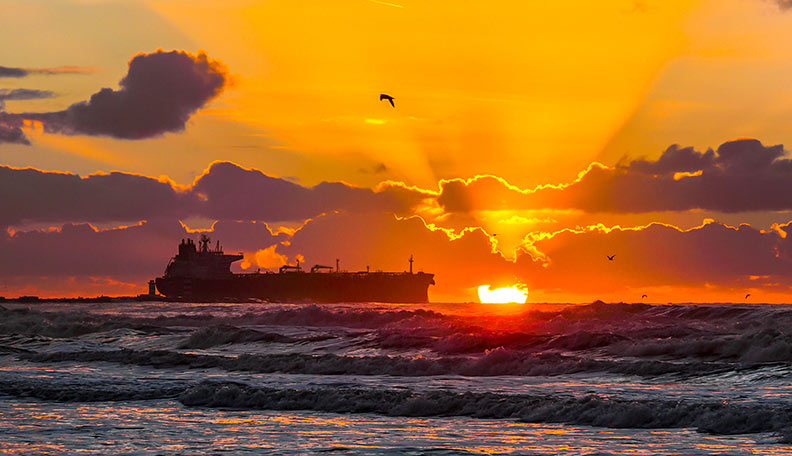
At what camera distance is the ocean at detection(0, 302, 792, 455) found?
1752 cm

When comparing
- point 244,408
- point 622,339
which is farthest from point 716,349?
point 244,408

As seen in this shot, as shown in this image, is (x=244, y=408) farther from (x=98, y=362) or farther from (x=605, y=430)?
(x=98, y=362)

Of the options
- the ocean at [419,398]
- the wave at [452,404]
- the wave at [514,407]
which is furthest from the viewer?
the wave at [452,404]

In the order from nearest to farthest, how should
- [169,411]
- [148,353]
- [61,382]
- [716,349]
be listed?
1. [169,411]
2. [61,382]
3. [716,349]
4. [148,353]

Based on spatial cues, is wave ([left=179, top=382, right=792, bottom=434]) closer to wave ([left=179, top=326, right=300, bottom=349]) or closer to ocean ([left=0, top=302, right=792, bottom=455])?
ocean ([left=0, top=302, right=792, bottom=455])

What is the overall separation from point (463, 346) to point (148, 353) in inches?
571

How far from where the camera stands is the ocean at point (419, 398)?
17.5 meters

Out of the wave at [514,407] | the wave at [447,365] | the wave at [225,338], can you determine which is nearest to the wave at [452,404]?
the wave at [514,407]

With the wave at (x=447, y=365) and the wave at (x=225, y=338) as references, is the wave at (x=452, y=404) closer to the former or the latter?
the wave at (x=447, y=365)

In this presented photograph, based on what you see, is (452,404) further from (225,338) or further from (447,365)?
(225,338)

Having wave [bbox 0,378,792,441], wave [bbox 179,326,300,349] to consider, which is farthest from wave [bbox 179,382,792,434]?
wave [bbox 179,326,300,349]

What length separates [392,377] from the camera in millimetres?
30844

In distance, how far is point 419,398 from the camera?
74.3 ft

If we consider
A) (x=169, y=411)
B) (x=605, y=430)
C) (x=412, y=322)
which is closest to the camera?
(x=605, y=430)
